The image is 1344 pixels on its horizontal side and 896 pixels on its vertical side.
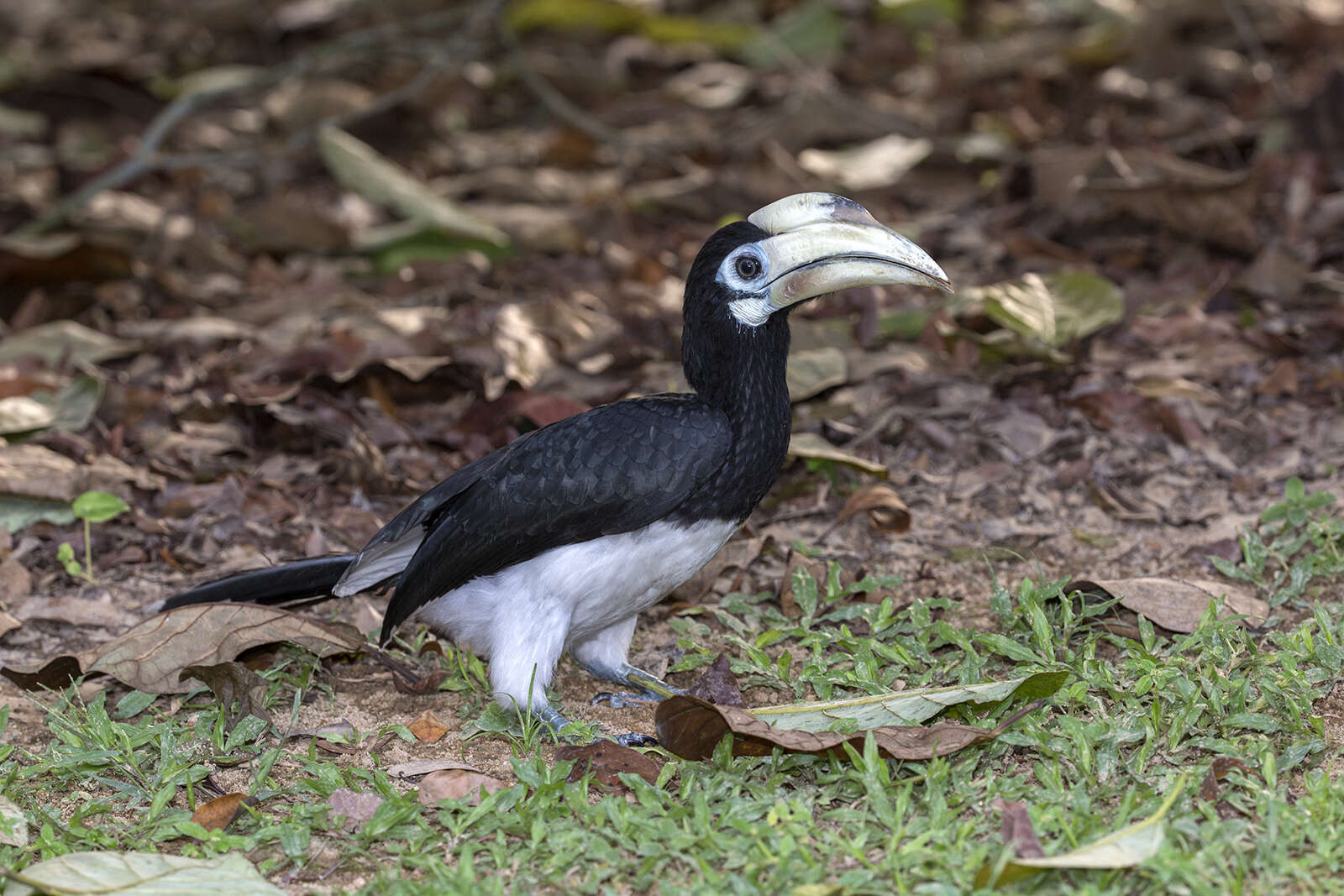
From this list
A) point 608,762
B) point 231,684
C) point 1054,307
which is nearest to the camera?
point 608,762

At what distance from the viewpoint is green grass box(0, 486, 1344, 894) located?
2.62m

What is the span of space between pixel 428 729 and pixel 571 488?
2.11ft

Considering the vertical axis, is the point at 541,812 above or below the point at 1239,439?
above

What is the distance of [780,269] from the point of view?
11.0 feet

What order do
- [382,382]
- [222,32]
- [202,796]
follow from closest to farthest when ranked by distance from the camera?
[202,796]
[382,382]
[222,32]

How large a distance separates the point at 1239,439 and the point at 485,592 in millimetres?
2405

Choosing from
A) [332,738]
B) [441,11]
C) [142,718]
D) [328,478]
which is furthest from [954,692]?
[441,11]

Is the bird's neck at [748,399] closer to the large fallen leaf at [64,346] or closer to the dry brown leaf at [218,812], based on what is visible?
the dry brown leaf at [218,812]

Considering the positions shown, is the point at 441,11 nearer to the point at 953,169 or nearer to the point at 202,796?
the point at 953,169

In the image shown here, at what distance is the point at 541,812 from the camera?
288cm

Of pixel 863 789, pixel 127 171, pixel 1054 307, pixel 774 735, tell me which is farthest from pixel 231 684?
pixel 127 171

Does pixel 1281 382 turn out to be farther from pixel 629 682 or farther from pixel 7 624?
pixel 7 624

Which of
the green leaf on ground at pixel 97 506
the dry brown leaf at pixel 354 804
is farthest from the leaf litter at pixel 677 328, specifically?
the dry brown leaf at pixel 354 804

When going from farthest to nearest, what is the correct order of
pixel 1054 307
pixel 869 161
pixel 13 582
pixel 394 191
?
pixel 869 161 → pixel 394 191 → pixel 1054 307 → pixel 13 582
